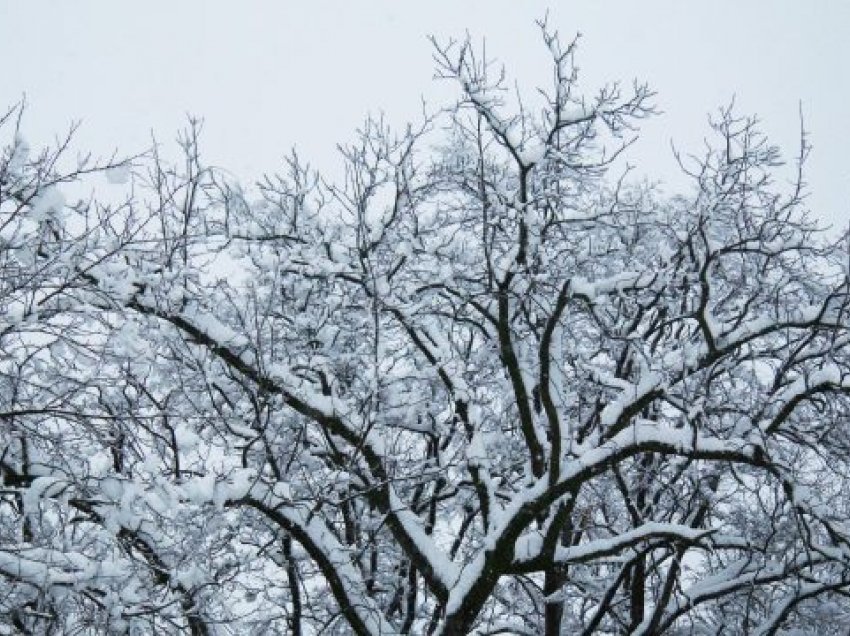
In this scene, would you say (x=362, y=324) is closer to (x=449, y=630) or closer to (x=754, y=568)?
(x=449, y=630)

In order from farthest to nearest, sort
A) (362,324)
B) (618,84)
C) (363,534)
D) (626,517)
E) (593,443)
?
1. (626,517)
2. (363,534)
3. (362,324)
4. (618,84)
5. (593,443)

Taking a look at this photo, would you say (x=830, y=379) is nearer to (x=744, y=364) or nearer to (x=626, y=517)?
(x=744, y=364)

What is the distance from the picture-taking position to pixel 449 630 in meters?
7.27

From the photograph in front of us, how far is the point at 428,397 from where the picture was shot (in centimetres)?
935

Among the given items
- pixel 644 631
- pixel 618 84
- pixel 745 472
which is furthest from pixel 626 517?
pixel 618 84

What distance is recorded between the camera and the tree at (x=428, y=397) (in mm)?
5098

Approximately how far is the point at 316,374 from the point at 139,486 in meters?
4.73

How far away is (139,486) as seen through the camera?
4.34 metres

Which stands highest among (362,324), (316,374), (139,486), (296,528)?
(362,324)

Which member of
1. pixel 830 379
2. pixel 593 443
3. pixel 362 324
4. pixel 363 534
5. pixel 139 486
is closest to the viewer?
pixel 139 486

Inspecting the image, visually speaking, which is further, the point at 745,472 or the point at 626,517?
the point at 626,517

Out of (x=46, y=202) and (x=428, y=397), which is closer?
A: (x=46, y=202)

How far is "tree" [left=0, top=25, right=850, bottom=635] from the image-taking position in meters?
5.10

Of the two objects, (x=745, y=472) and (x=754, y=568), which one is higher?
(x=745, y=472)
